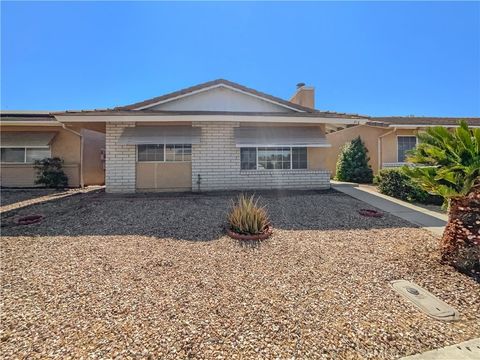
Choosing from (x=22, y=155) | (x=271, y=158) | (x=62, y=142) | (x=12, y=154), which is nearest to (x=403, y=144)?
(x=271, y=158)

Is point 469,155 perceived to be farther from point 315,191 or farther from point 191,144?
point 191,144

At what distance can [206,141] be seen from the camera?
14.0 m

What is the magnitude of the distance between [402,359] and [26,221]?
10.4m

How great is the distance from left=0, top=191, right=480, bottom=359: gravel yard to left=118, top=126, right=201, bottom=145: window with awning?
582 cm

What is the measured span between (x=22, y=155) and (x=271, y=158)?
625 inches

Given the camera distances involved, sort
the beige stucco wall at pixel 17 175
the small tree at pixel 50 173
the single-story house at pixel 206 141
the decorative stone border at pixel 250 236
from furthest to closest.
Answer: the beige stucco wall at pixel 17 175 < the small tree at pixel 50 173 < the single-story house at pixel 206 141 < the decorative stone border at pixel 250 236

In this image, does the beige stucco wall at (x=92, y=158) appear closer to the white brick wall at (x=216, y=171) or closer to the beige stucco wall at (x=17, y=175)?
the beige stucco wall at (x=17, y=175)

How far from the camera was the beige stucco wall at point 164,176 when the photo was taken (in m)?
13.8

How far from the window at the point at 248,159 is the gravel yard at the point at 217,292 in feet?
21.5

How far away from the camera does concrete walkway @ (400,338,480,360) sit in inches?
117

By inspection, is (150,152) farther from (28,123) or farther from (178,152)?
(28,123)

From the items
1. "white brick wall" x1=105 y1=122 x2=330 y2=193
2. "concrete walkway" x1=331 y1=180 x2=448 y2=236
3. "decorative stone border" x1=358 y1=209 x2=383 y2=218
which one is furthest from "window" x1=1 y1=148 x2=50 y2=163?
"concrete walkway" x1=331 y1=180 x2=448 y2=236

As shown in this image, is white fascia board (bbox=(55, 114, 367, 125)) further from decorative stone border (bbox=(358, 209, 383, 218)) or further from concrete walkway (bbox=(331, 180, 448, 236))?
decorative stone border (bbox=(358, 209, 383, 218))

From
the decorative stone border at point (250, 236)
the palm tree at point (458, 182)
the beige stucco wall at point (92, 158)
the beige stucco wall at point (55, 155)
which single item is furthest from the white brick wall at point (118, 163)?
the palm tree at point (458, 182)
